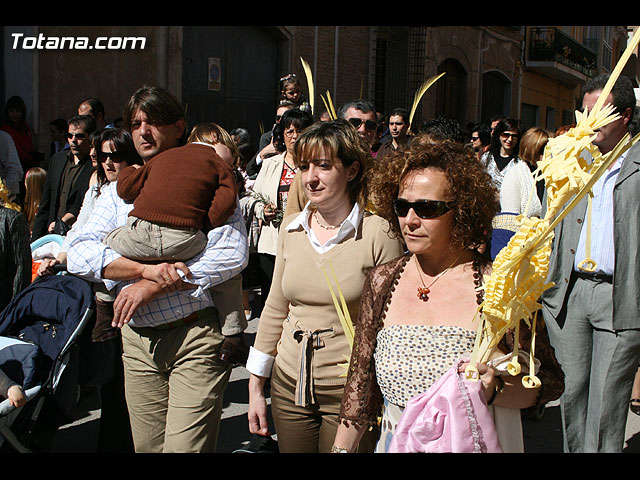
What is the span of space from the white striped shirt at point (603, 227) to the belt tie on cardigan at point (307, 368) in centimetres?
174

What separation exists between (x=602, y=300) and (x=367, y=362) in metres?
1.86

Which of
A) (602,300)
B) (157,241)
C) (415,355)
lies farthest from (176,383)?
(602,300)

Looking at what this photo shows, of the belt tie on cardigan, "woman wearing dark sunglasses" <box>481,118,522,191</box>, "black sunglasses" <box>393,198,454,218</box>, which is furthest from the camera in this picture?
"woman wearing dark sunglasses" <box>481,118,522,191</box>

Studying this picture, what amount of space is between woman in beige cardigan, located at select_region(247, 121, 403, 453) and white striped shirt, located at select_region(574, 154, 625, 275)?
1.47m

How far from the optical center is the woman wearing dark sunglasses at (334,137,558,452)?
2.34m

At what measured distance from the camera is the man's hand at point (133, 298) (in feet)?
10.4

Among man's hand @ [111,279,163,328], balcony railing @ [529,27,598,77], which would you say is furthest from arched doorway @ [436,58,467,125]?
man's hand @ [111,279,163,328]

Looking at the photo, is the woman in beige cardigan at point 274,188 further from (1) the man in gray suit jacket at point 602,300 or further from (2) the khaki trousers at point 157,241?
(2) the khaki trousers at point 157,241

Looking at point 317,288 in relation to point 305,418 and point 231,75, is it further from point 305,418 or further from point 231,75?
point 231,75

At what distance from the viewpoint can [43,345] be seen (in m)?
4.15

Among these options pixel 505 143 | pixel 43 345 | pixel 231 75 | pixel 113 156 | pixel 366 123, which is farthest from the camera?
pixel 231 75

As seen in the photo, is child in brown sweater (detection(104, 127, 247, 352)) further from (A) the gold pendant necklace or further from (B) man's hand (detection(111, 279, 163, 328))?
(A) the gold pendant necklace
